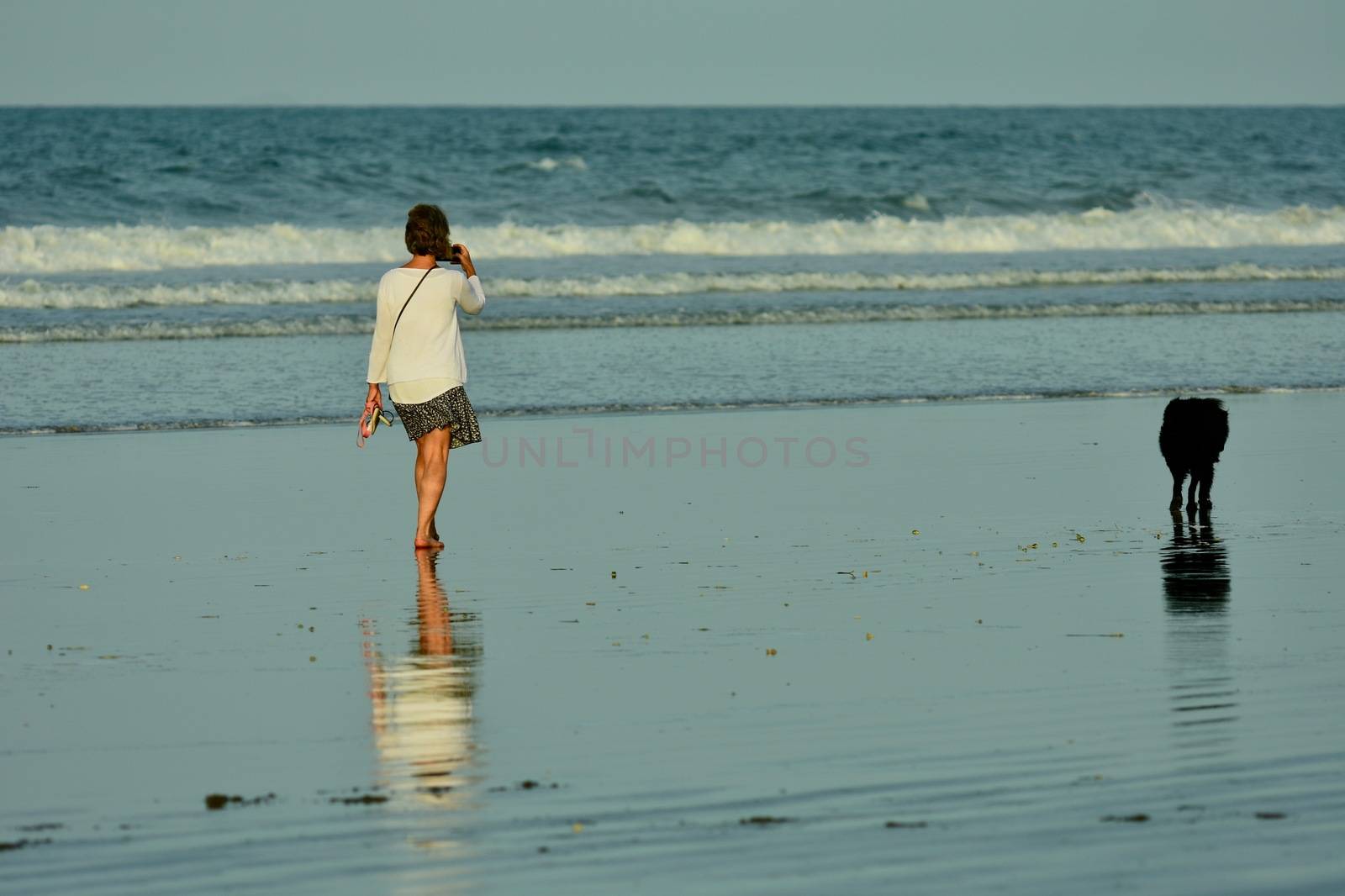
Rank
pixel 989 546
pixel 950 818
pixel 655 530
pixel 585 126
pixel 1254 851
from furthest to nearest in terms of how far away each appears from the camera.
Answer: pixel 585 126, pixel 655 530, pixel 989 546, pixel 950 818, pixel 1254 851

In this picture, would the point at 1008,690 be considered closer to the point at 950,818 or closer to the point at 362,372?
the point at 950,818

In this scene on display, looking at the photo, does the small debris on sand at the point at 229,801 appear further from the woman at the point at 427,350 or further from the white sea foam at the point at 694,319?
the white sea foam at the point at 694,319

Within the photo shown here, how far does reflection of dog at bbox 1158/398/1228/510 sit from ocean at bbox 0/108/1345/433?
4.57 metres

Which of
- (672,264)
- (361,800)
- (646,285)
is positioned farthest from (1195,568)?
(672,264)

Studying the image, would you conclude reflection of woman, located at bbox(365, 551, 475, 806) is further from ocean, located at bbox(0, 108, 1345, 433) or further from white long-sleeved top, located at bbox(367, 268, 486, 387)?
ocean, located at bbox(0, 108, 1345, 433)

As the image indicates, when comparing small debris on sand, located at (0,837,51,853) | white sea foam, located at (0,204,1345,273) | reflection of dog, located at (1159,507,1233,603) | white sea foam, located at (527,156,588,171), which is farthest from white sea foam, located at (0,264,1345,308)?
small debris on sand, located at (0,837,51,853)

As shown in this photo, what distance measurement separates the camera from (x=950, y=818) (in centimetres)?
374

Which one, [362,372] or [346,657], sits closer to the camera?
[346,657]

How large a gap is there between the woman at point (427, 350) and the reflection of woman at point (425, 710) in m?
1.55

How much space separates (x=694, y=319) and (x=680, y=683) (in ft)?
43.4

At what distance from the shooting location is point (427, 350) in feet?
24.7

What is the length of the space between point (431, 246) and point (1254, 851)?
4.92m

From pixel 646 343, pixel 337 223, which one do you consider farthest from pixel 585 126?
pixel 646 343

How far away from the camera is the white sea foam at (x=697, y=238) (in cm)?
2470
